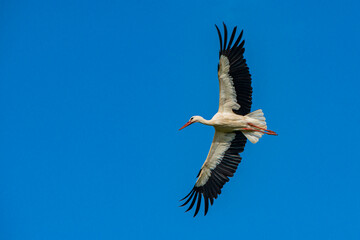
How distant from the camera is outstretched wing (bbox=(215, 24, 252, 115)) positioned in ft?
36.3

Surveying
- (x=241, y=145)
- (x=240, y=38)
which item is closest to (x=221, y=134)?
(x=241, y=145)

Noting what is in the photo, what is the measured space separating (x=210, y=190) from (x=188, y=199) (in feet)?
1.82

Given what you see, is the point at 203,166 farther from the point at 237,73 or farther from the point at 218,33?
the point at 218,33

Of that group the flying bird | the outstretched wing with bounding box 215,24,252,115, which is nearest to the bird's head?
the flying bird

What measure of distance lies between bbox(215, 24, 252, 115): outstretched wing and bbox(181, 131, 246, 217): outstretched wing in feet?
2.82

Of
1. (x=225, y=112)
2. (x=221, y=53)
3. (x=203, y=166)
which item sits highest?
(x=221, y=53)

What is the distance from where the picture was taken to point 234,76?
11188mm

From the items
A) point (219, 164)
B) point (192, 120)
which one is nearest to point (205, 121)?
point (192, 120)

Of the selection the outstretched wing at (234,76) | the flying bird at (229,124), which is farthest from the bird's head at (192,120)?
the outstretched wing at (234,76)

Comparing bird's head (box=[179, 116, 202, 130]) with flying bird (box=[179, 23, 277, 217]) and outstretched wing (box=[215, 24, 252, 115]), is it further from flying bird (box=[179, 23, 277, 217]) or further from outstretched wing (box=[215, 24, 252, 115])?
outstretched wing (box=[215, 24, 252, 115])

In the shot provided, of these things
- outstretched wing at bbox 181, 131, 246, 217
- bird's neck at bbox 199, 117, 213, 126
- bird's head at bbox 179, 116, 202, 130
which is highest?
bird's head at bbox 179, 116, 202, 130

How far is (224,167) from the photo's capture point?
1204 centimetres

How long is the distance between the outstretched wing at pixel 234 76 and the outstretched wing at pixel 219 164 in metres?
0.86

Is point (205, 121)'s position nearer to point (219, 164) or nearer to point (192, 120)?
point (192, 120)
